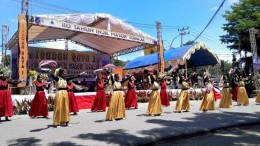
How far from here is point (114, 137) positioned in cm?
766

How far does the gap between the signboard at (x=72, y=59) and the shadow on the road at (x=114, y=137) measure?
1981 cm

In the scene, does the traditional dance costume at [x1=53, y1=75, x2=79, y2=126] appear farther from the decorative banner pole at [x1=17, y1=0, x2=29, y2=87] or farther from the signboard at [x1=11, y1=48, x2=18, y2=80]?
the signboard at [x1=11, y1=48, x2=18, y2=80]

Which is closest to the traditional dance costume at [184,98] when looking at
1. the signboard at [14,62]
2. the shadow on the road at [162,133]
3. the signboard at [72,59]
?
the shadow on the road at [162,133]

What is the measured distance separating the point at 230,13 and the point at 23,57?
24.6 m

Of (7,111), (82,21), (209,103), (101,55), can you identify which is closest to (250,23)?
(101,55)

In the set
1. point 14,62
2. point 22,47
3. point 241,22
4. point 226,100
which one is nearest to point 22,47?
point 22,47

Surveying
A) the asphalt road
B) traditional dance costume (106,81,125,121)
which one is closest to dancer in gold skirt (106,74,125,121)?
traditional dance costume (106,81,125,121)

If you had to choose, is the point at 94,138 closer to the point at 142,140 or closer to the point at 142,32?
the point at 142,140

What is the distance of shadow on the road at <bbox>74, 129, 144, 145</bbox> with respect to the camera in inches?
280

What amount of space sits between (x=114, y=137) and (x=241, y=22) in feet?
92.4

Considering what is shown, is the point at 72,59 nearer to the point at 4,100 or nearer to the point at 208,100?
the point at 208,100

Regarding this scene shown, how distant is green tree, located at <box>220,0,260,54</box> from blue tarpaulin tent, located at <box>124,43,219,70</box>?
18.3ft

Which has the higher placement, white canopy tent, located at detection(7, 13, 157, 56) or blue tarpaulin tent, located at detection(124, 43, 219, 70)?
white canopy tent, located at detection(7, 13, 157, 56)

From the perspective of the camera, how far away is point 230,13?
34812mm
